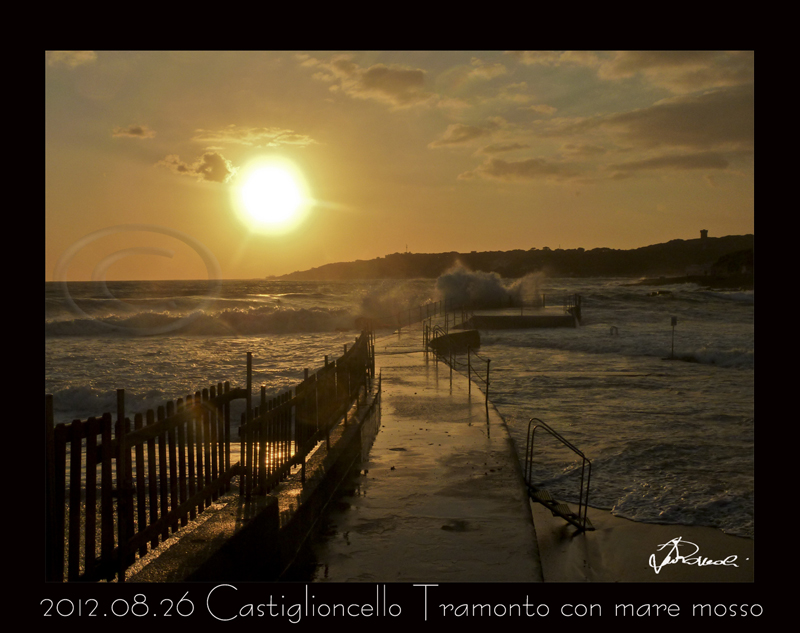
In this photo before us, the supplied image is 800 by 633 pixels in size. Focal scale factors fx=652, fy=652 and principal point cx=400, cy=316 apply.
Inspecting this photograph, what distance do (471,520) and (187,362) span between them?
70.2 ft

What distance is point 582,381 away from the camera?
18.4m

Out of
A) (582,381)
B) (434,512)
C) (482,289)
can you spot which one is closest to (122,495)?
(434,512)

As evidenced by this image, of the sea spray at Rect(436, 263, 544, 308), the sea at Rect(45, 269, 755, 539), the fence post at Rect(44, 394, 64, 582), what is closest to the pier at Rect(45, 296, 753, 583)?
the fence post at Rect(44, 394, 64, 582)

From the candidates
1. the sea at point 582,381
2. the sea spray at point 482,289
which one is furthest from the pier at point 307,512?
the sea spray at point 482,289

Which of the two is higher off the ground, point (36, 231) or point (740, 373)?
point (36, 231)

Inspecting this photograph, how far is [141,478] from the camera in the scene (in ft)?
14.0

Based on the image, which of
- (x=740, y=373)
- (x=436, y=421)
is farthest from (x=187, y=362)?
(x=740, y=373)

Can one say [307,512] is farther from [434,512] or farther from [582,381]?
[582,381]

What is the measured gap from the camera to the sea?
8.59m

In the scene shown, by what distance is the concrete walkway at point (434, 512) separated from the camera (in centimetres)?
521

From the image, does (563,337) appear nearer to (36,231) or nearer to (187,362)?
(187,362)
